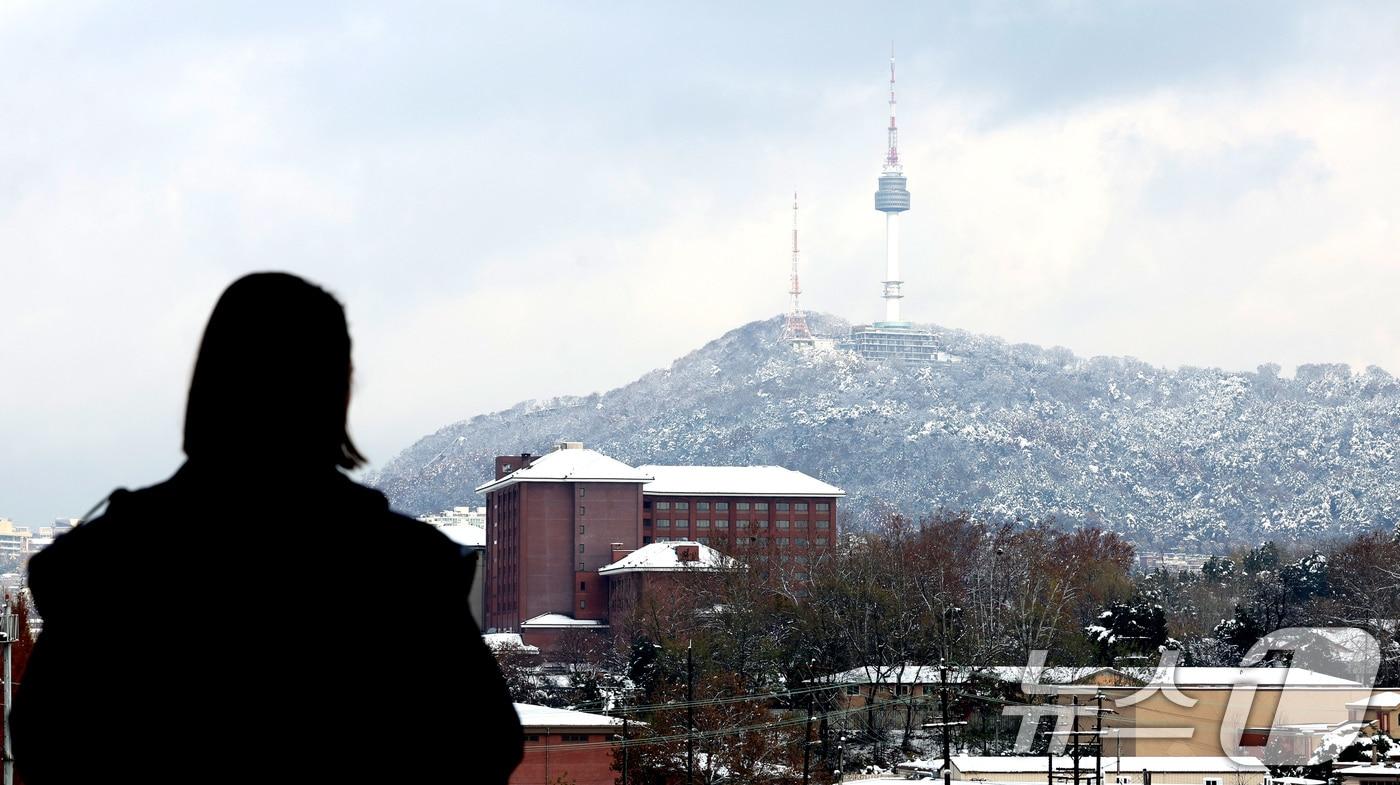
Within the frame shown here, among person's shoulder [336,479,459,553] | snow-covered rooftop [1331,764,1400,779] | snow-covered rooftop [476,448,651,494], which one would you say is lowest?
snow-covered rooftop [1331,764,1400,779]

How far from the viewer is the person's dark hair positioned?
208 centimetres

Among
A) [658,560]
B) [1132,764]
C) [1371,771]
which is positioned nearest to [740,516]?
[658,560]

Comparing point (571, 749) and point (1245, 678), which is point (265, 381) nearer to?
point (571, 749)

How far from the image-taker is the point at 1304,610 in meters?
86.4

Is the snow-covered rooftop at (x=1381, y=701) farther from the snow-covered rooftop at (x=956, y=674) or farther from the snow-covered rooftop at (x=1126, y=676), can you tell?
the snow-covered rooftop at (x=956, y=674)

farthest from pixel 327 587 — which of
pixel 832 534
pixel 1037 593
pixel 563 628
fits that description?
pixel 832 534

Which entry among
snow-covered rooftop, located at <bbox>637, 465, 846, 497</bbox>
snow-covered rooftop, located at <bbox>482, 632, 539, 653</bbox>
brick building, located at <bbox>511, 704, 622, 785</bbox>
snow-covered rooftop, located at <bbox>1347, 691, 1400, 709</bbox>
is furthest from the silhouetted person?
snow-covered rooftop, located at <bbox>637, 465, 846, 497</bbox>

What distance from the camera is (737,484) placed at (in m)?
122

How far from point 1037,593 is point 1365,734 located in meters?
28.1

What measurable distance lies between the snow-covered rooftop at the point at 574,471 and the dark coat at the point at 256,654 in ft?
346

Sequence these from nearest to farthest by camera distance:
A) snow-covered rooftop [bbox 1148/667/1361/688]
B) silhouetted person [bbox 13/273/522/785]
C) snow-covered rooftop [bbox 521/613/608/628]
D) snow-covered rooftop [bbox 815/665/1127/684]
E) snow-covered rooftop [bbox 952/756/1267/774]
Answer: silhouetted person [bbox 13/273/522/785], snow-covered rooftop [bbox 952/756/1267/774], snow-covered rooftop [bbox 1148/667/1361/688], snow-covered rooftop [bbox 815/665/1127/684], snow-covered rooftop [bbox 521/613/608/628]

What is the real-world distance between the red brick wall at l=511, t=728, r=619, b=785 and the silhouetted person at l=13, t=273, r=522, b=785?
46414 mm

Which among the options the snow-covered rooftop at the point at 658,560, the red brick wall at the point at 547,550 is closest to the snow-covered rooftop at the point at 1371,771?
the snow-covered rooftop at the point at 658,560

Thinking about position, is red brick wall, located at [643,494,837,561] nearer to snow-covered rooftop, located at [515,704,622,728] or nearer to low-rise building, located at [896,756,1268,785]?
low-rise building, located at [896,756,1268,785]
